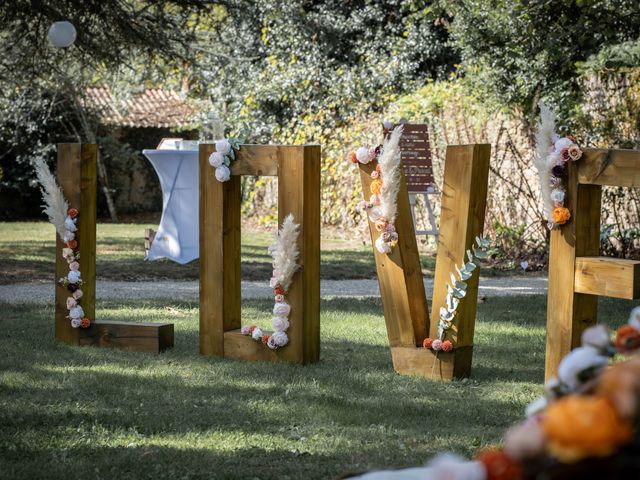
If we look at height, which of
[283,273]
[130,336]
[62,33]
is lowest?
[130,336]

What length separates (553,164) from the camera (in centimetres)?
486

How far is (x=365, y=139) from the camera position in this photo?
15500 mm

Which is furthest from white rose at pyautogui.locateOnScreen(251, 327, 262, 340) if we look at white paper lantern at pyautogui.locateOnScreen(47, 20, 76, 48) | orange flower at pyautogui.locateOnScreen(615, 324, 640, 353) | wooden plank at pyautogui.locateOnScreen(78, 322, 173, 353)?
white paper lantern at pyautogui.locateOnScreen(47, 20, 76, 48)

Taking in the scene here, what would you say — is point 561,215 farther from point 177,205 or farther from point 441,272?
point 177,205

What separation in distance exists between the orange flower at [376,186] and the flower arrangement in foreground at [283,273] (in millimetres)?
541

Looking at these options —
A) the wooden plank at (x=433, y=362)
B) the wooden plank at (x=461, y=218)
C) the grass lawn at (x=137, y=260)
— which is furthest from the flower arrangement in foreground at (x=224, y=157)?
the grass lawn at (x=137, y=260)

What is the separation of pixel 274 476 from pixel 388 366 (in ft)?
8.00

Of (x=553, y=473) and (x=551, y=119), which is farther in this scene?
(x=551, y=119)

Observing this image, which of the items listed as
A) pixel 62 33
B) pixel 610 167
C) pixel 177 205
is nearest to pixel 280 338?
pixel 610 167

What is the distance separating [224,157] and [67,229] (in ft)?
4.52

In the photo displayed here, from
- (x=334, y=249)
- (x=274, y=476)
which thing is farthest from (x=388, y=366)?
(x=334, y=249)

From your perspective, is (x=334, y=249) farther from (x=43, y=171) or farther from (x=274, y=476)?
(x=274, y=476)

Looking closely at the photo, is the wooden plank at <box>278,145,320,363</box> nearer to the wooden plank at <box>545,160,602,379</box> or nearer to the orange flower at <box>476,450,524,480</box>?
the wooden plank at <box>545,160,602,379</box>

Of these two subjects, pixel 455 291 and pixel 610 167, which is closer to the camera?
pixel 610 167
